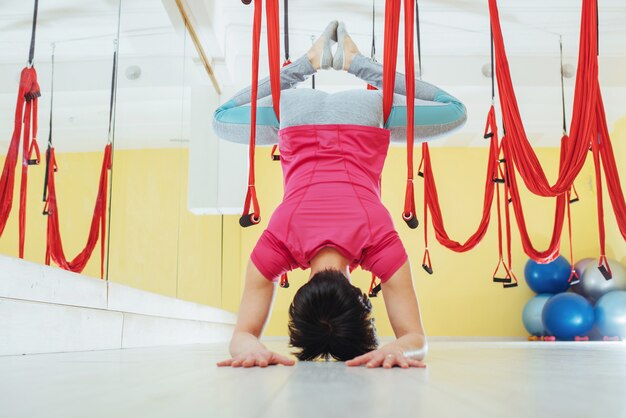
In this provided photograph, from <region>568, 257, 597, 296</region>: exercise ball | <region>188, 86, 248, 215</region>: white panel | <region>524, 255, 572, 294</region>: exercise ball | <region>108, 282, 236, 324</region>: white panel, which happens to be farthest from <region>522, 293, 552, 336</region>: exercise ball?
<region>108, 282, 236, 324</region>: white panel

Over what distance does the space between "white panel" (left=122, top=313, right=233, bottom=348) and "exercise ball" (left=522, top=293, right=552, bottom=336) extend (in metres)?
3.58

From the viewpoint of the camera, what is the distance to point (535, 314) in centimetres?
733

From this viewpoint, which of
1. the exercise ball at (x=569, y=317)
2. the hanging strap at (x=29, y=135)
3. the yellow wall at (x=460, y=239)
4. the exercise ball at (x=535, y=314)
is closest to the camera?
the hanging strap at (x=29, y=135)

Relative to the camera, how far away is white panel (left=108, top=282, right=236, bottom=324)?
2.95 metres

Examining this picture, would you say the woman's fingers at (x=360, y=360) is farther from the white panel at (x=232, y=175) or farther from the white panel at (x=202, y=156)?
the white panel at (x=232, y=175)

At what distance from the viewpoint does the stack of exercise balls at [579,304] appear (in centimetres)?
630

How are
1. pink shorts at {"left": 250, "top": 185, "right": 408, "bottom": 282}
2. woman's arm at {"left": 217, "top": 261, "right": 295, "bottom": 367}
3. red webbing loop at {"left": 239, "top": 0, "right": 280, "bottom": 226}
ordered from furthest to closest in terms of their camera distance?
1. red webbing loop at {"left": 239, "top": 0, "right": 280, "bottom": 226}
2. pink shorts at {"left": 250, "top": 185, "right": 408, "bottom": 282}
3. woman's arm at {"left": 217, "top": 261, "right": 295, "bottom": 367}

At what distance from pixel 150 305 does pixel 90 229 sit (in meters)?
0.65

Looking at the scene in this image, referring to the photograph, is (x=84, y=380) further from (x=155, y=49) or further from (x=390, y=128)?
(x=155, y=49)

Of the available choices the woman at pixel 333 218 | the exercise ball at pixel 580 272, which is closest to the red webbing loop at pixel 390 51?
the woman at pixel 333 218

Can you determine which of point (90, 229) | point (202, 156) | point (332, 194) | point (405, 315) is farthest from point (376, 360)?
point (202, 156)

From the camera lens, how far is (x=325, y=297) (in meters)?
1.69

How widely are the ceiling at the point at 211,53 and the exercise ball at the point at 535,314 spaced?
81.8 inches

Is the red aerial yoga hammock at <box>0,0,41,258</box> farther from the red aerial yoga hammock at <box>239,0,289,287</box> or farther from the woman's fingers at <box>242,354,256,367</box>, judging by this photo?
the woman's fingers at <box>242,354,256,367</box>
